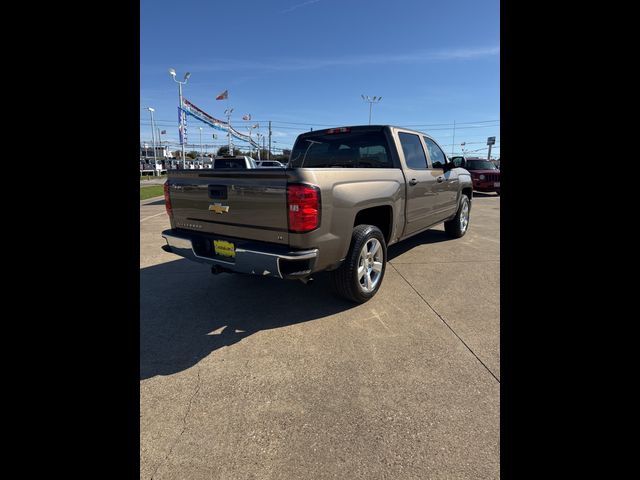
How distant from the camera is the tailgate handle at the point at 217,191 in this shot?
A: 304 centimetres

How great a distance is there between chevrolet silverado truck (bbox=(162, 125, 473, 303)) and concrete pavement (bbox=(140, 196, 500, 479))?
0.59m

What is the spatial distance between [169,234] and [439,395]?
2.99 meters

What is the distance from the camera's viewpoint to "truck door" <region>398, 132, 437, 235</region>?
430cm

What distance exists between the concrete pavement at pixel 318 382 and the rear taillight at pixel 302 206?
1.04 m

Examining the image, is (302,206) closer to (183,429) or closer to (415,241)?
(183,429)

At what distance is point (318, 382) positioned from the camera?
7.54 feet

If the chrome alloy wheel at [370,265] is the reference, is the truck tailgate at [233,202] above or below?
above

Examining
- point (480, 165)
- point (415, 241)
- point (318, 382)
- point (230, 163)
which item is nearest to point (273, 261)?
point (318, 382)

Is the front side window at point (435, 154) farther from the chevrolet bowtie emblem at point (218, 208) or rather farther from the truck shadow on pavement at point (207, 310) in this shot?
the chevrolet bowtie emblem at point (218, 208)

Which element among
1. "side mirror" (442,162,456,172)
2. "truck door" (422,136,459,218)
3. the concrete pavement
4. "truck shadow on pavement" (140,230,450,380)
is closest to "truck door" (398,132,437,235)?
"truck door" (422,136,459,218)

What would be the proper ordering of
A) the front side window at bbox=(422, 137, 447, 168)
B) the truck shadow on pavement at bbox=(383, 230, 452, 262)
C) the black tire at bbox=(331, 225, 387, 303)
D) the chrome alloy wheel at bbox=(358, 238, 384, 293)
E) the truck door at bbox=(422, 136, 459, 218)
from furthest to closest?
the truck shadow on pavement at bbox=(383, 230, 452, 262)
the front side window at bbox=(422, 137, 447, 168)
the truck door at bbox=(422, 136, 459, 218)
the chrome alloy wheel at bbox=(358, 238, 384, 293)
the black tire at bbox=(331, 225, 387, 303)

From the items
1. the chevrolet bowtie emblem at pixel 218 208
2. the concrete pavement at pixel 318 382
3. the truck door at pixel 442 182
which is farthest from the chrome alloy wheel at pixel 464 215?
the chevrolet bowtie emblem at pixel 218 208

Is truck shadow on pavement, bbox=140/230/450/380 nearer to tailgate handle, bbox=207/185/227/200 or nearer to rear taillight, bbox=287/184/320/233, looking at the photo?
rear taillight, bbox=287/184/320/233
